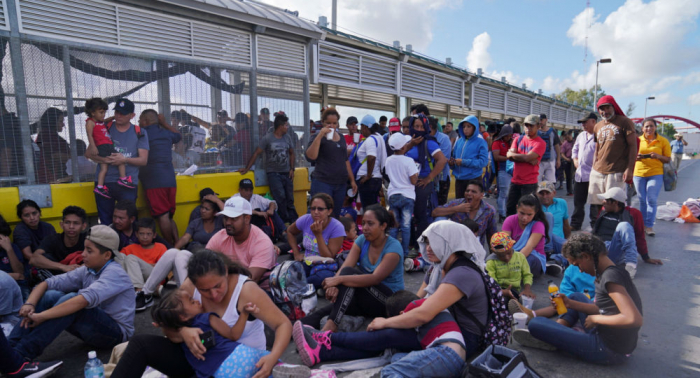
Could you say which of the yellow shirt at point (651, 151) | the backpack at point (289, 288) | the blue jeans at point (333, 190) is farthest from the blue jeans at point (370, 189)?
the yellow shirt at point (651, 151)

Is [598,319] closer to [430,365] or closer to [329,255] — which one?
[430,365]

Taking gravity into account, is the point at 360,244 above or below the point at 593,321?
above

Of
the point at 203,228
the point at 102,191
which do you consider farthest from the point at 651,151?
the point at 102,191

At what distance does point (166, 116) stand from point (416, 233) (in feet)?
12.5

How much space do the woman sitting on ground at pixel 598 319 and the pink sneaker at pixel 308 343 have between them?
5.00ft

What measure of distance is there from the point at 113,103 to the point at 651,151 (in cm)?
807

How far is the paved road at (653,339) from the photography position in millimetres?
2973

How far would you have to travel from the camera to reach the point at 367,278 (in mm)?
3488

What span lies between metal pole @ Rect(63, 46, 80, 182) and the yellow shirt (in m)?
8.16

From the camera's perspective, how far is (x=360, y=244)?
391 centimetres

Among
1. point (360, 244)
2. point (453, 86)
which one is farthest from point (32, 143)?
point (453, 86)

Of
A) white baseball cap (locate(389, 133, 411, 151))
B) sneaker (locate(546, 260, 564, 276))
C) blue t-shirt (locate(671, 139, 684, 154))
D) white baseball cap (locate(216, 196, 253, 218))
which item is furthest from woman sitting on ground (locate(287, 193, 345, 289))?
blue t-shirt (locate(671, 139, 684, 154))

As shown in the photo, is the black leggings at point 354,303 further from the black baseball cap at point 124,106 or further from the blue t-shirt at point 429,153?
the black baseball cap at point 124,106

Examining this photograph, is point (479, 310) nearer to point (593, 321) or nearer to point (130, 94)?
point (593, 321)
